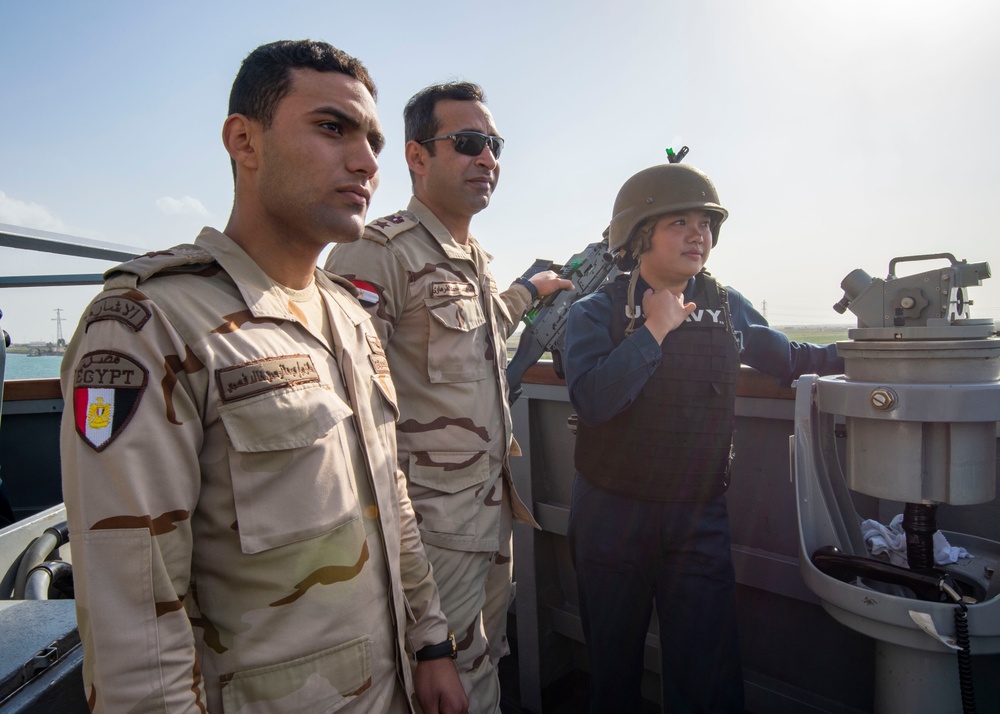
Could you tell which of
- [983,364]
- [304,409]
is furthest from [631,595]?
[304,409]

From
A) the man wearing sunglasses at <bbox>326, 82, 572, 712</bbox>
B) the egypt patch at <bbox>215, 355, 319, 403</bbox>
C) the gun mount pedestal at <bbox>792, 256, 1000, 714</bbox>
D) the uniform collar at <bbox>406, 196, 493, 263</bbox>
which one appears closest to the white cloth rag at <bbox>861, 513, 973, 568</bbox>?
the gun mount pedestal at <bbox>792, 256, 1000, 714</bbox>

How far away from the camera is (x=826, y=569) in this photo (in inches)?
62.2

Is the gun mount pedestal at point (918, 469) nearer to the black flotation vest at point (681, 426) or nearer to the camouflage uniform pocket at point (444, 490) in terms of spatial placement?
the black flotation vest at point (681, 426)

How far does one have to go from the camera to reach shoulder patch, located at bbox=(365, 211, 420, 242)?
1872 mm

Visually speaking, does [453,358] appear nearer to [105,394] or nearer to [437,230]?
[437,230]

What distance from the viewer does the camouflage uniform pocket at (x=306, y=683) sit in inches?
36.8

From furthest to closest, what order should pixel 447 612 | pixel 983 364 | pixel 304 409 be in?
pixel 447 612 < pixel 983 364 < pixel 304 409

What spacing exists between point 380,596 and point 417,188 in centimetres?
149

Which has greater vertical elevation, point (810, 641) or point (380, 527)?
point (380, 527)

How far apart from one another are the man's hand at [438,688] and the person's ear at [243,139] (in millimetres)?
1087

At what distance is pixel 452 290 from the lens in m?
1.89

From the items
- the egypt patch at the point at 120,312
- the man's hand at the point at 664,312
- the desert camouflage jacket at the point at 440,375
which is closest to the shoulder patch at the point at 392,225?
the desert camouflage jacket at the point at 440,375

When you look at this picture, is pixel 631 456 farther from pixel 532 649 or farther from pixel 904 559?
pixel 532 649

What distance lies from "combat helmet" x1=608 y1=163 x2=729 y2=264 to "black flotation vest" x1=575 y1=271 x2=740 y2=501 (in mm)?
356
